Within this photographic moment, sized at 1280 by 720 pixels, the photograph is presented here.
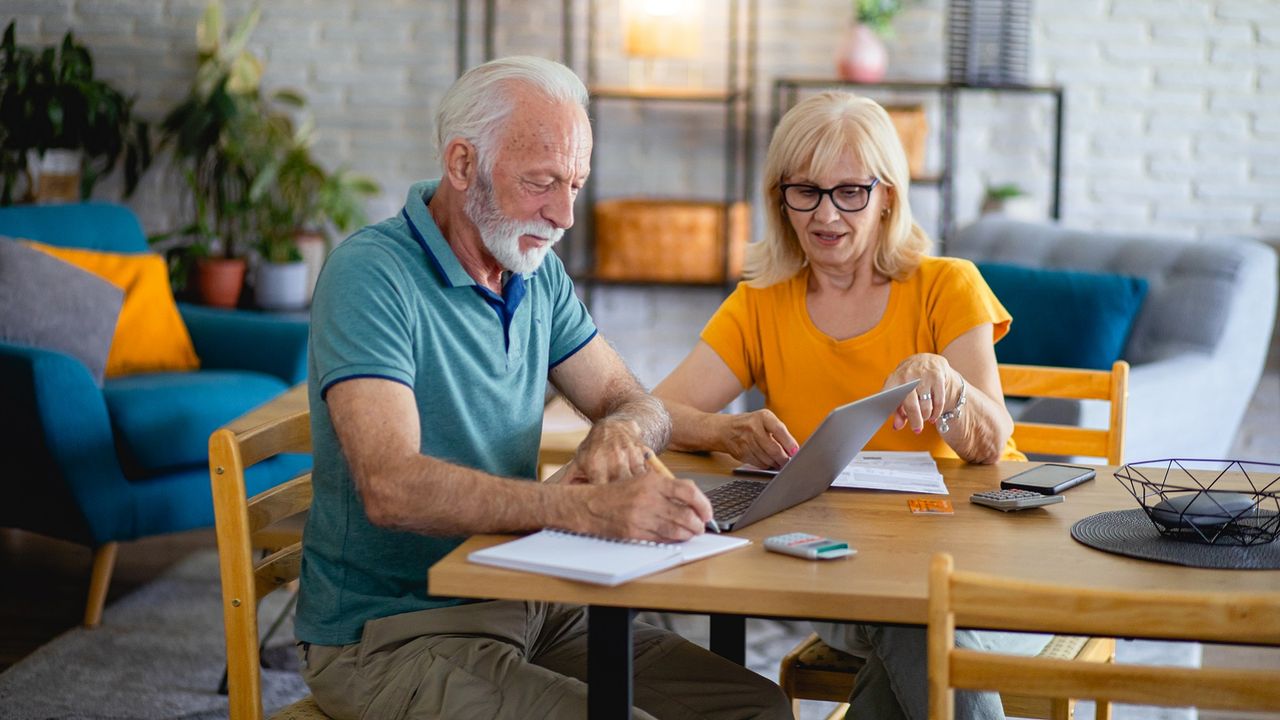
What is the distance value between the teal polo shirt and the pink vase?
299 centimetres

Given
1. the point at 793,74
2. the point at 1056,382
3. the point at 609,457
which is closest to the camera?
the point at 609,457

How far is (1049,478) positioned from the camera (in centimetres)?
172

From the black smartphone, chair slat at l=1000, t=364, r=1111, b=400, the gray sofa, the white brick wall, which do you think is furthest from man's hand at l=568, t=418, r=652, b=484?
the white brick wall

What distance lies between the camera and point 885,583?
129 cm

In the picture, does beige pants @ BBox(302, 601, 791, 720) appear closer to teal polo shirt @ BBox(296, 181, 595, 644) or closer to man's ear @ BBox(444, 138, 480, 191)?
teal polo shirt @ BBox(296, 181, 595, 644)

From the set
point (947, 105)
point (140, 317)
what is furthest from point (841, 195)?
point (947, 105)

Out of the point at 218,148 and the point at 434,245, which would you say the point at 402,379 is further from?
the point at 218,148

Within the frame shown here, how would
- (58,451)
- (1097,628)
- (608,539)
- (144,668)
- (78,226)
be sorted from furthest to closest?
(78,226) < (58,451) < (144,668) < (608,539) < (1097,628)

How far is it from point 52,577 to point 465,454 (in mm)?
2312

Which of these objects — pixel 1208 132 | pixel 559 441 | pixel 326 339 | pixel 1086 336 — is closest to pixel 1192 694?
pixel 326 339

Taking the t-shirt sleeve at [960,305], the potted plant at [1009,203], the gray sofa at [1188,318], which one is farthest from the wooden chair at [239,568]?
the potted plant at [1009,203]

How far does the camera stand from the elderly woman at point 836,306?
6.77ft

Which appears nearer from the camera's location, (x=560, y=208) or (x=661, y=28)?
(x=560, y=208)

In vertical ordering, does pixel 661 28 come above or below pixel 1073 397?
above
